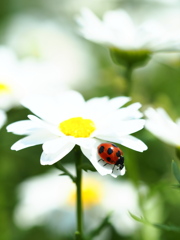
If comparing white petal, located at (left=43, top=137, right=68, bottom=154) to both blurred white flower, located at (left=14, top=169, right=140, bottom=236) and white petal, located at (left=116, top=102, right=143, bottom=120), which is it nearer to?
white petal, located at (left=116, top=102, right=143, bottom=120)

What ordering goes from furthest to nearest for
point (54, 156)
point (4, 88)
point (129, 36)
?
point (4, 88), point (129, 36), point (54, 156)

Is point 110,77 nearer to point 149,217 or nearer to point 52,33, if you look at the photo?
point 149,217

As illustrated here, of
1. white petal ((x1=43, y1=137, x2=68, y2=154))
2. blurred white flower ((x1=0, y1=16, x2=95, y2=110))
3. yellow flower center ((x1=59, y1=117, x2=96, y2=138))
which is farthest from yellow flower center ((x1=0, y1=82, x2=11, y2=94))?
white petal ((x1=43, y1=137, x2=68, y2=154))

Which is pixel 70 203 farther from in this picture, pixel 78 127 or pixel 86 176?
pixel 78 127

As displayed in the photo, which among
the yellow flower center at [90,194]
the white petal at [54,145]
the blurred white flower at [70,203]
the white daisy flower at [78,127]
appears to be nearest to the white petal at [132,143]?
the white daisy flower at [78,127]

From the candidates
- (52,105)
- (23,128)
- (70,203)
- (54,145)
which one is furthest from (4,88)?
(54,145)

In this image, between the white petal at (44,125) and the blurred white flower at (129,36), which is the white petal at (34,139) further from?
the blurred white flower at (129,36)
